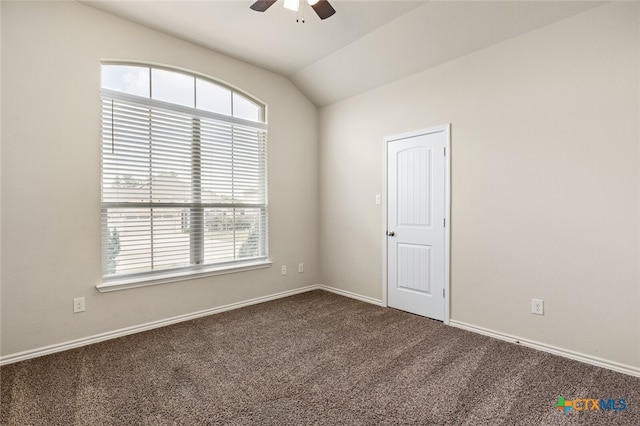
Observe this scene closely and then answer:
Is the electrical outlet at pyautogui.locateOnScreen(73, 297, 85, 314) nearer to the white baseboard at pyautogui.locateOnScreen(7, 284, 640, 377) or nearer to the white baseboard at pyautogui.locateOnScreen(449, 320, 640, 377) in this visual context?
the white baseboard at pyautogui.locateOnScreen(7, 284, 640, 377)

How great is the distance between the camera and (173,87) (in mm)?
3338

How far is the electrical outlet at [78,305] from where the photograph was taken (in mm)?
2717

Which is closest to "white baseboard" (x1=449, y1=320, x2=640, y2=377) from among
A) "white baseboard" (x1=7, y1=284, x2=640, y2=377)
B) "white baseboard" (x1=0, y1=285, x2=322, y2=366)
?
"white baseboard" (x1=7, y1=284, x2=640, y2=377)

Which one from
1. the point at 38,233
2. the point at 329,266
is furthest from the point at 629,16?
the point at 38,233

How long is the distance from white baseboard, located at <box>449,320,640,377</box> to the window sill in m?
2.36

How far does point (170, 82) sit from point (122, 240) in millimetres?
1687

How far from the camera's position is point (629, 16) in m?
2.24

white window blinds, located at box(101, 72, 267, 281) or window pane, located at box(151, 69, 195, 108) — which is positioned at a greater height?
window pane, located at box(151, 69, 195, 108)

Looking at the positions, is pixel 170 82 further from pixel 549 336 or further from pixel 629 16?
pixel 549 336

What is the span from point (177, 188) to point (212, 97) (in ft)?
3.73

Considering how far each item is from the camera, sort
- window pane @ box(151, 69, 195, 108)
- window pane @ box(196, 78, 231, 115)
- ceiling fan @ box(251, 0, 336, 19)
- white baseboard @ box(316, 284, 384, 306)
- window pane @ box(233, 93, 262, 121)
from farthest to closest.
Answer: white baseboard @ box(316, 284, 384, 306) < window pane @ box(233, 93, 262, 121) < window pane @ box(196, 78, 231, 115) < window pane @ box(151, 69, 195, 108) < ceiling fan @ box(251, 0, 336, 19)

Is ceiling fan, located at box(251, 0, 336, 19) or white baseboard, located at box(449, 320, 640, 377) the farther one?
ceiling fan, located at box(251, 0, 336, 19)

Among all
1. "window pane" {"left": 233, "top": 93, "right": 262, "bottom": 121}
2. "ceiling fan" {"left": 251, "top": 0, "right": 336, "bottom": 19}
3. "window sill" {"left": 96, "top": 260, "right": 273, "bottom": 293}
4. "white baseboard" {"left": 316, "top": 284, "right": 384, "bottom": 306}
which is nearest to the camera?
"ceiling fan" {"left": 251, "top": 0, "right": 336, "bottom": 19}

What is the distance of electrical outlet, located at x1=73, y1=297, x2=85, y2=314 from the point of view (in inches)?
107
